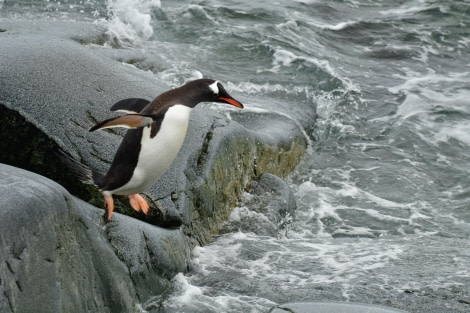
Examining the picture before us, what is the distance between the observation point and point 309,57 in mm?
11234

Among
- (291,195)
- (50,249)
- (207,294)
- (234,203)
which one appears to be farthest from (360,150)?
(50,249)

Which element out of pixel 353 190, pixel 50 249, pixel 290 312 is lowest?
pixel 353 190

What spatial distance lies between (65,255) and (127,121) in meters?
0.87

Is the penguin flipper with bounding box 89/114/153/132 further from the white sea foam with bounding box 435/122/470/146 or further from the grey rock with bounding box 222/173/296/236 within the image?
the white sea foam with bounding box 435/122/470/146

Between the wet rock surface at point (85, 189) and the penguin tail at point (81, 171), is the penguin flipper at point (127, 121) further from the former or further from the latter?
the penguin tail at point (81, 171)

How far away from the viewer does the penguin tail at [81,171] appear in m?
4.79

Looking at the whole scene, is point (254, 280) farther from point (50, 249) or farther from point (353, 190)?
point (353, 190)

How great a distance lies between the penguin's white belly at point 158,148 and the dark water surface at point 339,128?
743mm

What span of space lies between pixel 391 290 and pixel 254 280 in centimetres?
88

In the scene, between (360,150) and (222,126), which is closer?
(222,126)

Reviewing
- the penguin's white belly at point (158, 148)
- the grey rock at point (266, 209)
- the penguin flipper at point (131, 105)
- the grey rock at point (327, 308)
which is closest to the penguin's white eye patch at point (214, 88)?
the penguin's white belly at point (158, 148)

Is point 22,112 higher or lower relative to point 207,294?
higher

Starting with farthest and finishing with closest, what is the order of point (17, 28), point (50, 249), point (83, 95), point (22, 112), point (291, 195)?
point (17, 28) < point (291, 195) < point (83, 95) < point (22, 112) < point (50, 249)

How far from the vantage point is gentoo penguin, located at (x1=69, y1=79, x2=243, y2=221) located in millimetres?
4562
